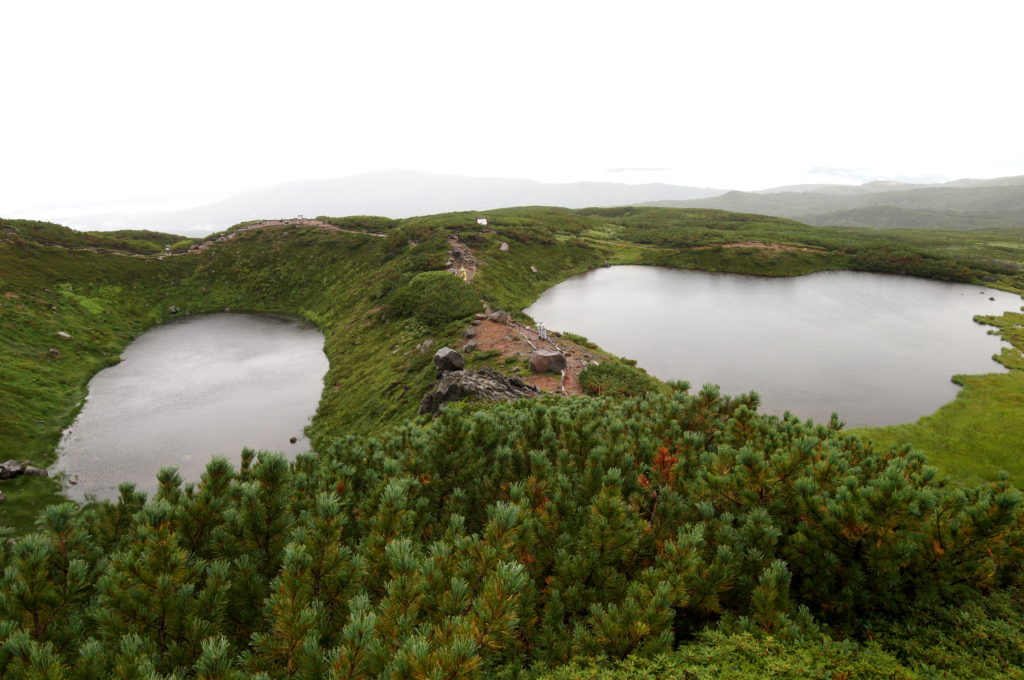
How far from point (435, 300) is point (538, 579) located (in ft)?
155

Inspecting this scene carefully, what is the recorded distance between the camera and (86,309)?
61.7m

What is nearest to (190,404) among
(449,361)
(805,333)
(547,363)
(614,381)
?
(449,361)

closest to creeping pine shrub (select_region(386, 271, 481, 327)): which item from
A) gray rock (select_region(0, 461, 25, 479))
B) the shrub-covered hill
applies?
gray rock (select_region(0, 461, 25, 479))

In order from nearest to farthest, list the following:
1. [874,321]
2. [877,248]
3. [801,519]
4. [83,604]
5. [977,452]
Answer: [83,604], [801,519], [977,452], [874,321], [877,248]

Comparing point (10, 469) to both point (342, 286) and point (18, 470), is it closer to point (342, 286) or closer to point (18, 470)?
point (18, 470)

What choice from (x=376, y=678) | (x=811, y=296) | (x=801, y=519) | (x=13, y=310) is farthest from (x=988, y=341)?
(x=13, y=310)

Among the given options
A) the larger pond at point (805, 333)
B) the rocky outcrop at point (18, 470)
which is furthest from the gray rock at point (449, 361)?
the rocky outcrop at point (18, 470)

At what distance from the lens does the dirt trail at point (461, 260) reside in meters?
66.2

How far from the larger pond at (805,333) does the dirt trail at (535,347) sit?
6.67 m

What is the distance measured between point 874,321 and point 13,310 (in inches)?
4177

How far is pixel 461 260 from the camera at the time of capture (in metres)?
75.0

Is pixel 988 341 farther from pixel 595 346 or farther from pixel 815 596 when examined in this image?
pixel 815 596

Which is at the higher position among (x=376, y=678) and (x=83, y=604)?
(x=376, y=678)

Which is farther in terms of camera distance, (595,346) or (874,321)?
(874,321)
